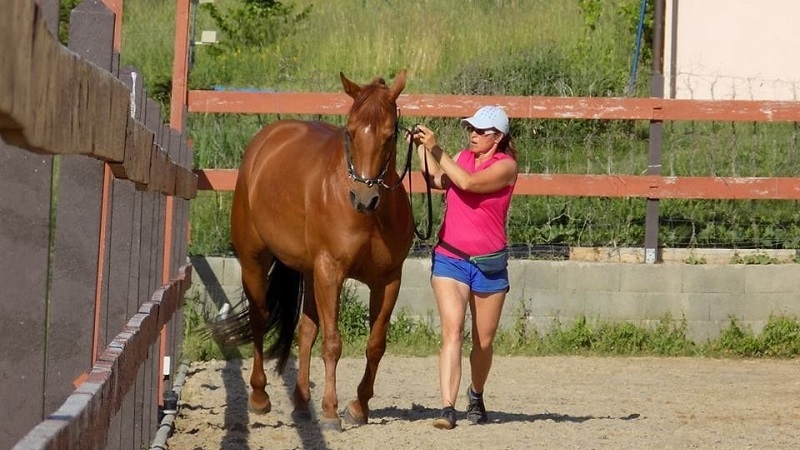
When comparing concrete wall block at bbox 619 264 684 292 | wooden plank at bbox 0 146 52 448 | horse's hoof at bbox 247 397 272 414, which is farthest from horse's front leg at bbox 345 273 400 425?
wooden plank at bbox 0 146 52 448

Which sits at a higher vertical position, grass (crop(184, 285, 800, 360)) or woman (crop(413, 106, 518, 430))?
woman (crop(413, 106, 518, 430))

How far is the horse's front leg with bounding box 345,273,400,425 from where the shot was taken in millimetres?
7527

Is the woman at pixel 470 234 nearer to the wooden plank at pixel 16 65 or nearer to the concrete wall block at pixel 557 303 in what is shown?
the concrete wall block at pixel 557 303

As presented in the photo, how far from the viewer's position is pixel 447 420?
23.5ft

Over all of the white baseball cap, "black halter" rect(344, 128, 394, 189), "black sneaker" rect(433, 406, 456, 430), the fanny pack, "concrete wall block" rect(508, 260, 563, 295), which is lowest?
"black sneaker" rect(433, 406, 456, 430)

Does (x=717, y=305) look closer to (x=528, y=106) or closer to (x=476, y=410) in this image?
(x=528, y=106)

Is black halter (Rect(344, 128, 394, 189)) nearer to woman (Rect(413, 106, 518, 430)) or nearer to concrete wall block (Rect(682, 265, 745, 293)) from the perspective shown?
woman (Rect(413, 106, 518, 430))

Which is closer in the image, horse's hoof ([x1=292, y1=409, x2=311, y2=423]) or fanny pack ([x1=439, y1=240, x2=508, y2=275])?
fanny pack ([x1=439, y1=240, x2=508, y2=275])

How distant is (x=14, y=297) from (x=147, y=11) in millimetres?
23584

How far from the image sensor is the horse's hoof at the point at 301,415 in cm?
772

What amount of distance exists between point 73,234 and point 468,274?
4104 millimetres

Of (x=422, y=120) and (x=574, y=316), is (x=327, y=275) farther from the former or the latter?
(x=422, y=120)

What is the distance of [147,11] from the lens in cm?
2542

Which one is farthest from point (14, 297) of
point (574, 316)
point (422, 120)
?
point (422, 120)
